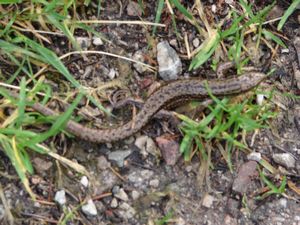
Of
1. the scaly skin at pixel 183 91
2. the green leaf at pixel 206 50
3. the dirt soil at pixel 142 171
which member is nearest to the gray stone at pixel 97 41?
the dirt soil at pixel 142 171

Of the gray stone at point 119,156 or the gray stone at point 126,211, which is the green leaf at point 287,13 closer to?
the gray stone at point 119,156

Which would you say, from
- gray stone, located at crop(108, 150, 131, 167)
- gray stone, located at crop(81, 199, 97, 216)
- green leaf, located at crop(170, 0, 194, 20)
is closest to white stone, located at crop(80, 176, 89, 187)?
gray stone, located at crop(81, 199, 97, 216)

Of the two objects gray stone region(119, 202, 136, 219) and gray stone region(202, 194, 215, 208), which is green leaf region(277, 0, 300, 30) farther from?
gray stone region(119, 202, 136, 219)

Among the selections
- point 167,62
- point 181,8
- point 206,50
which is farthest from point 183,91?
point 181,8

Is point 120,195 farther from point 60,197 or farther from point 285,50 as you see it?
point 285,50

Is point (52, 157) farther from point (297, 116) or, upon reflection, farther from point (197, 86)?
point (297, 116)

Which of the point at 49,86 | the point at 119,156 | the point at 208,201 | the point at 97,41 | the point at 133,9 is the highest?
the point at 133,9
